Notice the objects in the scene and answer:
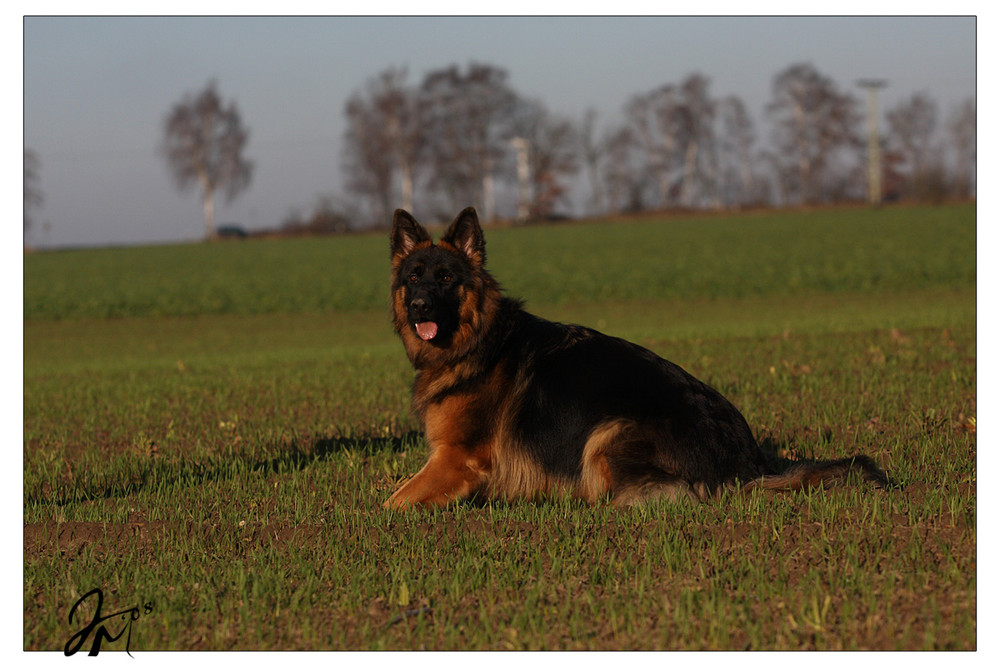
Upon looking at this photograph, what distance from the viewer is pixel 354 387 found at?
1304 cm

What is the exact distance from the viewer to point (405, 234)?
21.7 ft

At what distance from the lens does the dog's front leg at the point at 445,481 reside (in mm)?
6219

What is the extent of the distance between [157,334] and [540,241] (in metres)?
29.9

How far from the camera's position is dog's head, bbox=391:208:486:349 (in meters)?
6.39

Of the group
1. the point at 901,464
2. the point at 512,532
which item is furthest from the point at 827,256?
the point at 512,532

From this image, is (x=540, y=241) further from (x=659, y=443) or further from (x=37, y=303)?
(x=659, y=443)

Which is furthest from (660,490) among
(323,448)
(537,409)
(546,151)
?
(546,151)

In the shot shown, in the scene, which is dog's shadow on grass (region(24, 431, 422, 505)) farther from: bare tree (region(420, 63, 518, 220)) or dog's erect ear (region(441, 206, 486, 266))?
bare tree (region(420, 63, 518, 220))

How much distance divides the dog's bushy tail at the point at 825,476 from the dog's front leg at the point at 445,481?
1.75 meters

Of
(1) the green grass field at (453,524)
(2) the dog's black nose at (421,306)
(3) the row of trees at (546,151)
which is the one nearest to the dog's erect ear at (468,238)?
(2) the dog's black nose at (421,306)

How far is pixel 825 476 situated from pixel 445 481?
98.4 inches

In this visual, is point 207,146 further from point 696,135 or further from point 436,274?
point 436,274

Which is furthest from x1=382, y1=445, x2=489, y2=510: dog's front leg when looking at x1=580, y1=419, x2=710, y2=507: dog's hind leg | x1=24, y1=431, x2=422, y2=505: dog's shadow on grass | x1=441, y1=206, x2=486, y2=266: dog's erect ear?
x1=24, y1=431, x2=422, y2=505: dog's shadow on grass

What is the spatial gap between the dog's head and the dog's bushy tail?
2.25m
